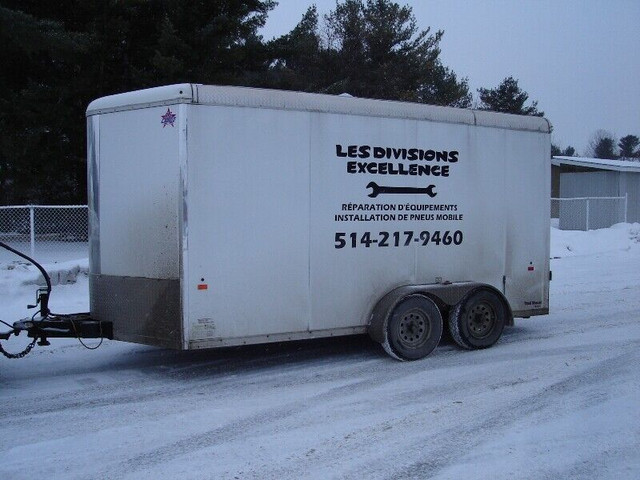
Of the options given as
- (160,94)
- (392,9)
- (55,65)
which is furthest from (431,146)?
(392,9)

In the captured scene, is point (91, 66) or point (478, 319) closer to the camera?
point (478, 319)

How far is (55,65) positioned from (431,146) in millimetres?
16419

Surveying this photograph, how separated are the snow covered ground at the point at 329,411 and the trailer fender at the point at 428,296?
17.8 inches

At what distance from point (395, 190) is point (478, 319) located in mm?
2148

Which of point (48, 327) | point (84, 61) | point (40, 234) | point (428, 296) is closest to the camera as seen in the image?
point (48, 327)

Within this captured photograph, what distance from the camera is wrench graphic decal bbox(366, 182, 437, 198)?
8.98 meters

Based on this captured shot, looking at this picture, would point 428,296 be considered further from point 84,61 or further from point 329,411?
point 84,61

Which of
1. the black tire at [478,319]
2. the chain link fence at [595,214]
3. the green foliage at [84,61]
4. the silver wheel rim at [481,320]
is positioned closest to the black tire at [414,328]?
the black tire at [478,319]

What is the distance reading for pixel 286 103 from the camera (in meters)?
8.28

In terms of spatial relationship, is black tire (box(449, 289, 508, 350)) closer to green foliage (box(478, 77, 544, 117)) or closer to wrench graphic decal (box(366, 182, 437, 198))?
wrench graphic decal (box(366, 182, 437, 198))

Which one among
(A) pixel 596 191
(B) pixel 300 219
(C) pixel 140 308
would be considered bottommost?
(C) pixel 140 308

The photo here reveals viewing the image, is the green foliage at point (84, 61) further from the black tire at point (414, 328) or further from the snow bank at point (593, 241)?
the black tire at point (414, 328)

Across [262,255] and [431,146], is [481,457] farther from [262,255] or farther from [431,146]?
[431,146]

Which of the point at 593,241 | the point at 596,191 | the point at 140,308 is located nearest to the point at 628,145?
the point at 596,191
